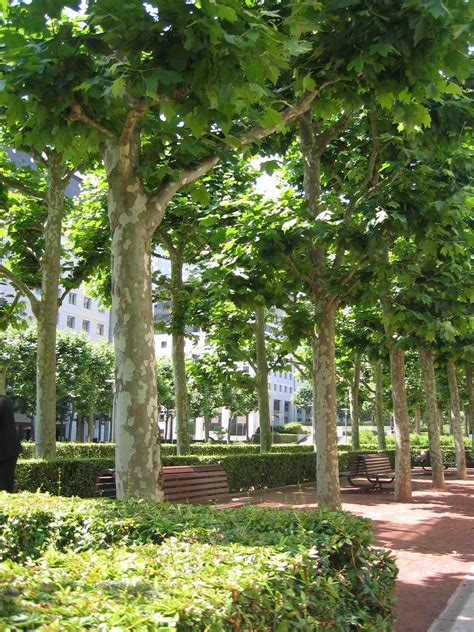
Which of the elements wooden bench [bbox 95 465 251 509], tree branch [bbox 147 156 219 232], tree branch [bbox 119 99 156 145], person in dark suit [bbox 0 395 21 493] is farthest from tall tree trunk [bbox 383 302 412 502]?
tree branch [bbox 119 99 156 145]

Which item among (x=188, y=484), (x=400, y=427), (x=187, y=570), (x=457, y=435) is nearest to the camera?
(x=187, y=570)

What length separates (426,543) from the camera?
9852 mm

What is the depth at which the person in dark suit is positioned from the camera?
729cm

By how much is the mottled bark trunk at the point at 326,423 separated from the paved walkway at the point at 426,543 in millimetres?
596

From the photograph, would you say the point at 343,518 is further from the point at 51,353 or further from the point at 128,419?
the point at 51,353

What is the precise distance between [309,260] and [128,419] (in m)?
5.19

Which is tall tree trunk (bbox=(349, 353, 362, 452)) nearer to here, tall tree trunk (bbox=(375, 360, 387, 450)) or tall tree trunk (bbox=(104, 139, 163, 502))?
tall tree trunk (bbox=(375, 360, 387, 450))

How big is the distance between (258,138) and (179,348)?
34.7 ft

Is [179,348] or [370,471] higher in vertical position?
[179,348]

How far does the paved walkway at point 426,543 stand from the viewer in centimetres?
604

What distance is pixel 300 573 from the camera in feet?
11.4

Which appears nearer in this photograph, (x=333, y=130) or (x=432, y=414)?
(x=333, y=130)

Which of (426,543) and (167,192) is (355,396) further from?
(167,192)

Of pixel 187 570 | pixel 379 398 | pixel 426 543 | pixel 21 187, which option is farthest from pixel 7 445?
pixel 379 398
